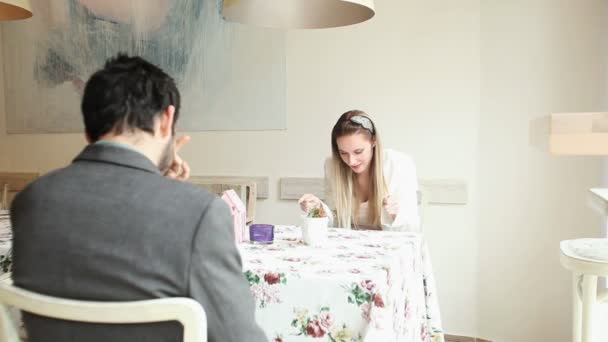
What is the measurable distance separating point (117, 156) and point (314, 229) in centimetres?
88

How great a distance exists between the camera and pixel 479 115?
105 inches

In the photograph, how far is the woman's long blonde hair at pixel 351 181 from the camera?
2.20m

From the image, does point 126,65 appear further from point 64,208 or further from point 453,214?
point 453,214

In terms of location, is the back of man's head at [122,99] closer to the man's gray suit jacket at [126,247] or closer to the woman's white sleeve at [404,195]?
the man's gray suit jacket at [126,247]

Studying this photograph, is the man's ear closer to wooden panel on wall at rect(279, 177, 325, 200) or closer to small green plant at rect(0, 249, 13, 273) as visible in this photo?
small green plant at rect(0, 249, 13, 273)

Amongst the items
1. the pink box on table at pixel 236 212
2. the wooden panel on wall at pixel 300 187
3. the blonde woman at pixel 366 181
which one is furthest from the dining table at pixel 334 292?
the wooden panel on wall at pixel 300 187

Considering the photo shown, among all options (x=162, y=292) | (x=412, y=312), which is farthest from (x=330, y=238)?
(x=162, y=292)

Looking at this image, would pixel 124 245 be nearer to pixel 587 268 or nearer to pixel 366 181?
pixel 587 268

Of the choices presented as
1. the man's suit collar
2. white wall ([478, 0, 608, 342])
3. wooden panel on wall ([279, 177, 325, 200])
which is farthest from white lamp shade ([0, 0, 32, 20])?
white wall ([478, 0, 608, 342])

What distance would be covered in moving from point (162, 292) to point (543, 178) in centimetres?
225

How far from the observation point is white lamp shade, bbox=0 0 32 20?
203 cm

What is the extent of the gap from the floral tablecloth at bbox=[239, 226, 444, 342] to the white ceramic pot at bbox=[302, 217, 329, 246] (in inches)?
2.8

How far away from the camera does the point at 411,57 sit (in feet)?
9.11

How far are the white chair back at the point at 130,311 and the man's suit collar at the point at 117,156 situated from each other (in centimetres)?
24
